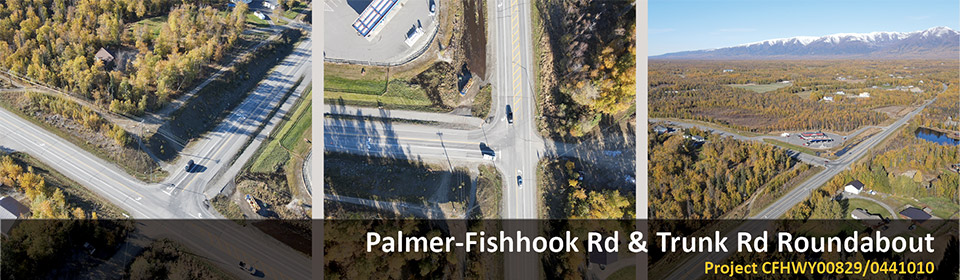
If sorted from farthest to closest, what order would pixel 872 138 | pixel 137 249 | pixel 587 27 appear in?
pixel 872 138
pixel 587 27
pixel 137 249

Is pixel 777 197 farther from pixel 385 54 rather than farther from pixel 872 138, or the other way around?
pixel 385 54

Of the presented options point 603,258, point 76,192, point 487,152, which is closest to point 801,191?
point 603,258

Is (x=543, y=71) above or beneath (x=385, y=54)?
beneath

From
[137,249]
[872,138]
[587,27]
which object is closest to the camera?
[137,249]

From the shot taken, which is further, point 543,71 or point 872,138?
point 872,138

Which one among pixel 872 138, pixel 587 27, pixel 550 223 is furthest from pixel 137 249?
pixel 872 138

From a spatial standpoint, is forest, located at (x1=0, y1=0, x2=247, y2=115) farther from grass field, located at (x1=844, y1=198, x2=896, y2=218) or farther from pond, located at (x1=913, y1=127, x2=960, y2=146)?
pond, located at (x1=913, y1=127, x2=960, y2=146)

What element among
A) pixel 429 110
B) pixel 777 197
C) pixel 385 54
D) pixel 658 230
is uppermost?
pixel 385 54
